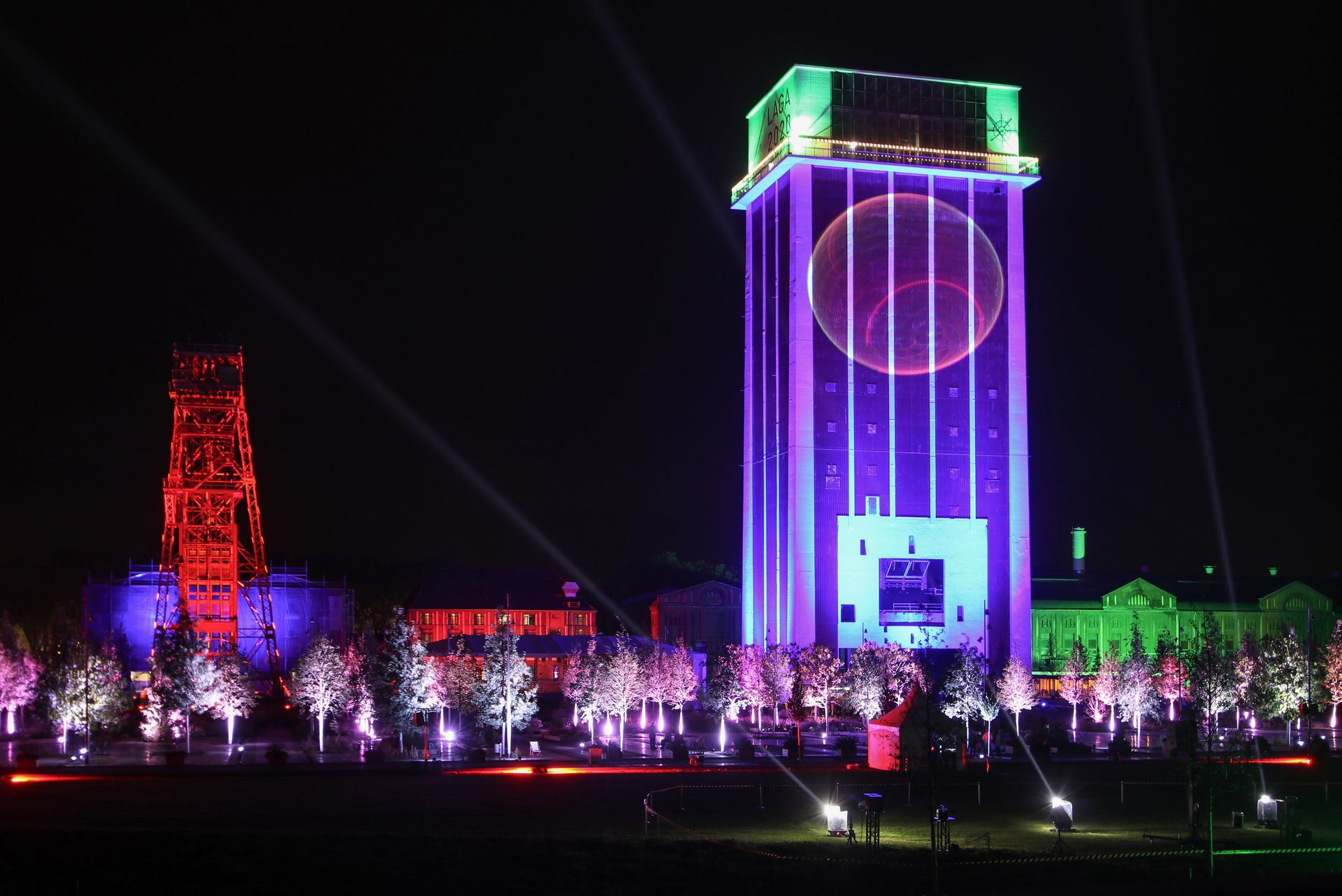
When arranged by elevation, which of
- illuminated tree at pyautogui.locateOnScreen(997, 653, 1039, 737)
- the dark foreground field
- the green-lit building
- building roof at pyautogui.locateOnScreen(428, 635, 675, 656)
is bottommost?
the dark foreground field

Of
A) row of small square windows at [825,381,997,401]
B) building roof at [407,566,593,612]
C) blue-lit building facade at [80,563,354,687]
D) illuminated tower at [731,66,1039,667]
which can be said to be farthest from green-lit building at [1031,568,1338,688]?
blue-lit building facade at [80,563,354,687]

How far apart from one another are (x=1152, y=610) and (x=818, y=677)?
48.4 meters

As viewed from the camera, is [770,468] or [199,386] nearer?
[199,386]

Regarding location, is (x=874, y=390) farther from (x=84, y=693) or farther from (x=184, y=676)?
(x=84, y=693)

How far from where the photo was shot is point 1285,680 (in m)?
80.4

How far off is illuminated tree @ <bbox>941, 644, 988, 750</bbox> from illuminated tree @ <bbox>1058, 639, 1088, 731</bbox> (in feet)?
26.7

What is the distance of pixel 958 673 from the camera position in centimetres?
7356

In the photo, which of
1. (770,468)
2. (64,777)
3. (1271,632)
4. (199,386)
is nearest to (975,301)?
(770,468)

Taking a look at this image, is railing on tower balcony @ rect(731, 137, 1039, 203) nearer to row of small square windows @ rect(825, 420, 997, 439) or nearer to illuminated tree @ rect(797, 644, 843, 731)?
row of small square windows @ rect(825, 420, 997, 439)

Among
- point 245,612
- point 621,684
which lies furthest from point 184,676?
point 245,612

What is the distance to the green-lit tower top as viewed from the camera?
325ft

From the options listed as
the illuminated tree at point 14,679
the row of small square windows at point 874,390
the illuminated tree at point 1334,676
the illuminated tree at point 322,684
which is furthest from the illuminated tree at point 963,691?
the illuminated tree at point 14,679

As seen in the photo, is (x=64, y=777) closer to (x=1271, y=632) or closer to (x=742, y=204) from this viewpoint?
(x=742, y=204)

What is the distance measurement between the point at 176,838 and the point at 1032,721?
5412cm
